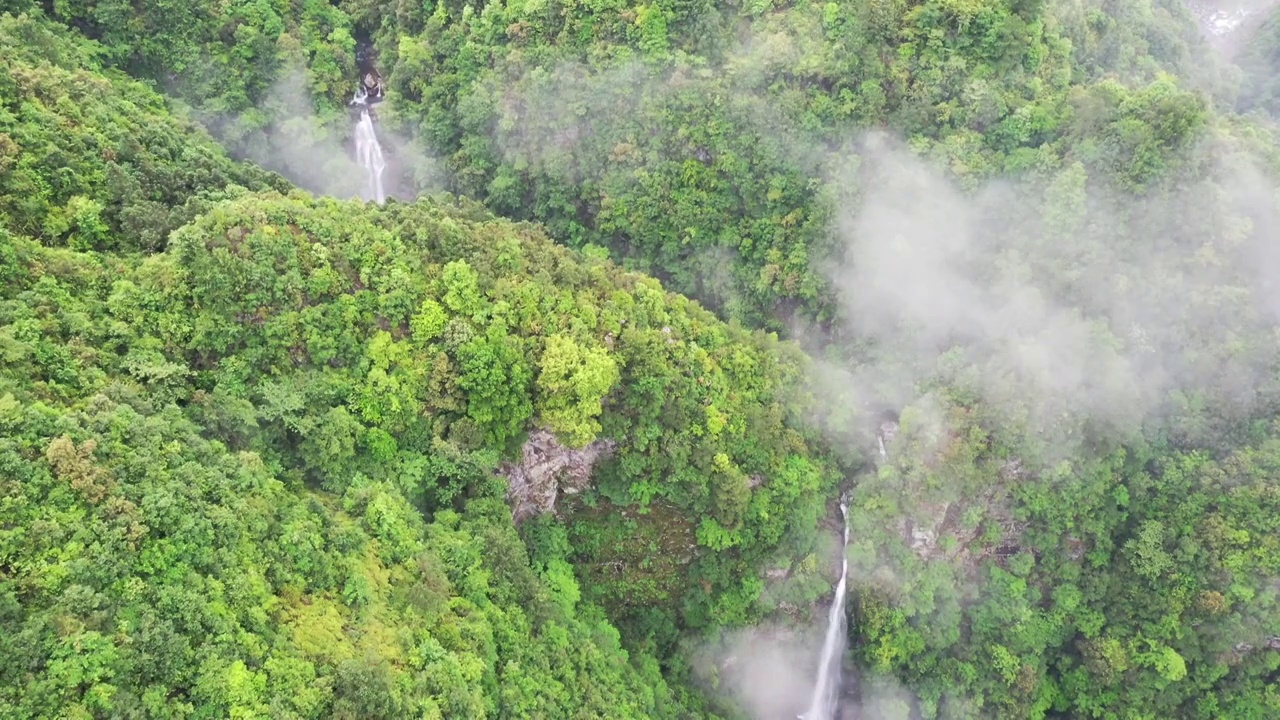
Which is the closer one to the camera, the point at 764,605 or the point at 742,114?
the point at 764,605

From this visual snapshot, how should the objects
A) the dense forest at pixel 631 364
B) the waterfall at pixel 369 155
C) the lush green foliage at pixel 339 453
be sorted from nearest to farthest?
the lush green foliage at pixel 339 453 < the dense forest at pixel 631 364 < the waterfall at pixel 369 155

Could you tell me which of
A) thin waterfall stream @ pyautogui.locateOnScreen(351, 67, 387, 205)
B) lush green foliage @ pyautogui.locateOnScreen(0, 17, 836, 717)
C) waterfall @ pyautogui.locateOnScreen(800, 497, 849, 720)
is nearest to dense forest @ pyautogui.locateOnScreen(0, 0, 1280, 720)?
lush green foliage @ pyautogui.locateOnScreen(0, 17, 836, 717)

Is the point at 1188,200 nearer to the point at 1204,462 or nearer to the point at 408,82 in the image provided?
the point at 1204,462

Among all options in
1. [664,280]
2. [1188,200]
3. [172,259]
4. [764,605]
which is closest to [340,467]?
[172,259]

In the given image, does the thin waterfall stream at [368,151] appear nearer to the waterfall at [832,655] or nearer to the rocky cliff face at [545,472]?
the rocky cliff face at [545,472]

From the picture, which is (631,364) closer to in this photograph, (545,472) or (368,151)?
(545,472)

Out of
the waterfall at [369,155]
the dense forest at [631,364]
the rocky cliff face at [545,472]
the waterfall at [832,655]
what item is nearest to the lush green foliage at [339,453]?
the dense forest at [631,364]

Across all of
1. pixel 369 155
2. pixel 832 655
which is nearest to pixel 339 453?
pixel 832 655
